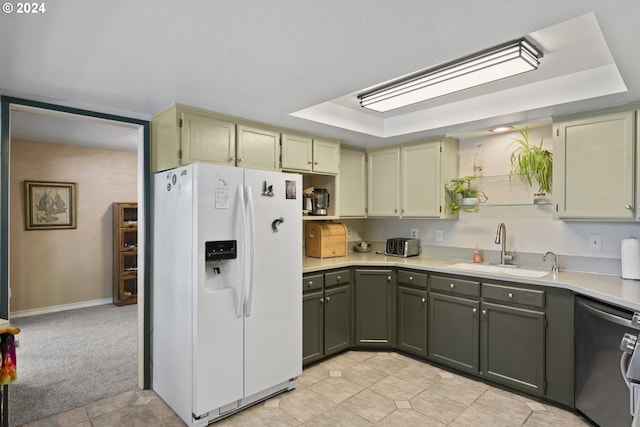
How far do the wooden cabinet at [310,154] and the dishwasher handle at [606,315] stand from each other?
2345 mm

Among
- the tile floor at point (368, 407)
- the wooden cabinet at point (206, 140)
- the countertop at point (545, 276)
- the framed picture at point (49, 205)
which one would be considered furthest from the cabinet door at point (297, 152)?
the framed picture at point (49, 205)

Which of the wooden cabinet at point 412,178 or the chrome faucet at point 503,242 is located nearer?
the chrome faucet at point 503,242

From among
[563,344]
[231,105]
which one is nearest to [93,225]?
[231,105]

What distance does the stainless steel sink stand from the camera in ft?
9.69

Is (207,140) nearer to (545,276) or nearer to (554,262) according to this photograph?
(545,276)

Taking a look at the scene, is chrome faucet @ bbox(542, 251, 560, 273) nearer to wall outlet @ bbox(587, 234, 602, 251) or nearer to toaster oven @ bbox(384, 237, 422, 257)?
wall outlet @ bbox(587, 234, 602, 251)

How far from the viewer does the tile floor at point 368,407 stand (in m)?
2.44

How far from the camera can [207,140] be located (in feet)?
9.05

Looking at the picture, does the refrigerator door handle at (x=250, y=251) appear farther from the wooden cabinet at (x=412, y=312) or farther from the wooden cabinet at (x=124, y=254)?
the wooden cabinet at (x=124, y=254)

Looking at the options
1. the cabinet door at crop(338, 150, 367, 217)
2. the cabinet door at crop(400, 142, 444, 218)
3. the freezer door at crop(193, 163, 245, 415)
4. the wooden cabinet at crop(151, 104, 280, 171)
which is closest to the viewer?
the freezer door at crop(193, 163, 245, 415)

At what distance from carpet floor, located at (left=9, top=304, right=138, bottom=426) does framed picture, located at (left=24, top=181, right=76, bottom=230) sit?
125 centimetres

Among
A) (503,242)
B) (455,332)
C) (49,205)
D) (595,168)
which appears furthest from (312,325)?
(49,205)

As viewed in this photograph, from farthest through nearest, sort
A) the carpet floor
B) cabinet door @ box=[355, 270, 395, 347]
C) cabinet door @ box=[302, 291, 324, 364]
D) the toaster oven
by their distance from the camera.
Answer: the toaster oven → cabinet door @ box=[355, 270, 395, 347] → cabinet door @ box=[302, 291, 324, 364] → the carpet floor

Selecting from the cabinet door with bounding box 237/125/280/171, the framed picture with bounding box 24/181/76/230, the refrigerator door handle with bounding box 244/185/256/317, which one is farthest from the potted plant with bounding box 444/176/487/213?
the framed picture with bounding box 24/181/76/230
